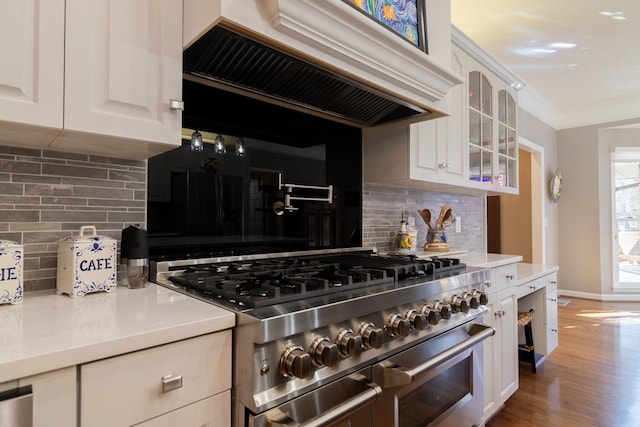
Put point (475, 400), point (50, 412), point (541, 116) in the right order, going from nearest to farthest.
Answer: point (50, 412) < point (475, 400) < point (541, 116)

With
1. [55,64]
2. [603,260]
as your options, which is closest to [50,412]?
[55,64]

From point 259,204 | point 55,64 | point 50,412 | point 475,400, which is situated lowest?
point 475,400

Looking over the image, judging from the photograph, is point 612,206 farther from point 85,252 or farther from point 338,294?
point 85,252

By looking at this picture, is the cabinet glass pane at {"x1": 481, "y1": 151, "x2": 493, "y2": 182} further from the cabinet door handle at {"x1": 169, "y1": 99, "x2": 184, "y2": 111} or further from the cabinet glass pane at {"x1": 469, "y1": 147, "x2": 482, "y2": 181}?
the cabinet door handle at {"x1": 169, "y1": 99, "x2": 184, "y2": 111}

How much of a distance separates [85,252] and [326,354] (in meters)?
0.77

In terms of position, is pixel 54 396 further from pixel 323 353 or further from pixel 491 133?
pixel 491 133

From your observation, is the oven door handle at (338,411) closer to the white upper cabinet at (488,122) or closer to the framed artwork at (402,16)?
the framed artwork at (402,16)

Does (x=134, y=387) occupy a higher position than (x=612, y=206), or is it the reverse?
(x=612, y=206)

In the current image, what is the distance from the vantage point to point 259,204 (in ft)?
5.43

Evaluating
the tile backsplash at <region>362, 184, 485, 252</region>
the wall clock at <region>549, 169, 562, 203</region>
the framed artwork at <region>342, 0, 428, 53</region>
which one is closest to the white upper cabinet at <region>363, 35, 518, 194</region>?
the tile backsplash at <region>362, 184, 485, 252</region>

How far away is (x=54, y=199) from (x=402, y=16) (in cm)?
151

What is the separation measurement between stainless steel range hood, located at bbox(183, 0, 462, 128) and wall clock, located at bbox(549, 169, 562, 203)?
4.19 meters

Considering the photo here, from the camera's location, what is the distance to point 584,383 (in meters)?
2.51

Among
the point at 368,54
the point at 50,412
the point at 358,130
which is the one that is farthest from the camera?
the point at 358,130
